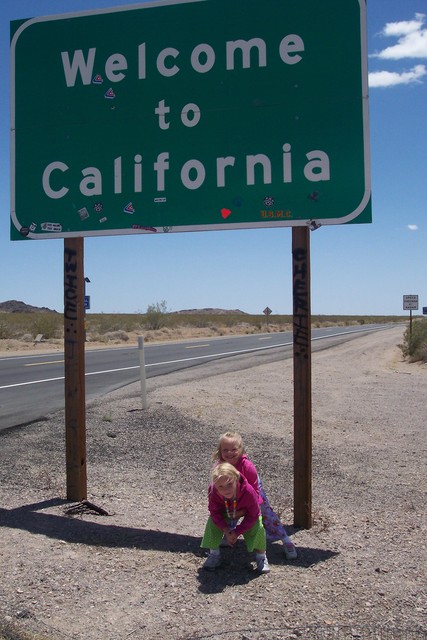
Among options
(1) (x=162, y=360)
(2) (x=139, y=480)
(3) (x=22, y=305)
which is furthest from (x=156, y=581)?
(3) (x=22, y=305)

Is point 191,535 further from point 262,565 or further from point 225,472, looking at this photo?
point 225,472

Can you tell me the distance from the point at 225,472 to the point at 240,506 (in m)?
0.30

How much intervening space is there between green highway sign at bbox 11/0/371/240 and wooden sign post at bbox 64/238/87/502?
0.24 metres

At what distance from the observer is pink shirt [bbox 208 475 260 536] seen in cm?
443

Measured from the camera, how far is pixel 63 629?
3.55 m

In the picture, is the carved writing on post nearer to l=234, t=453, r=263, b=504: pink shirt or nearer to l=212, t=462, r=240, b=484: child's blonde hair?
l=234, t=453, r=263, b=504: pink shirt

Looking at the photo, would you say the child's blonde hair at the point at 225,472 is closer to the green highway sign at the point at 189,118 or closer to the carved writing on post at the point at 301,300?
the carved writing on post at the point at 301,300

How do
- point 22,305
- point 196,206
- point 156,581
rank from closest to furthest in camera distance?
point 156,581, point 196,206, point 22,305

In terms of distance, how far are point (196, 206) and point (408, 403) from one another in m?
8.78

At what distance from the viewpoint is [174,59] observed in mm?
5867

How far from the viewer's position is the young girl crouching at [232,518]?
4371 mm

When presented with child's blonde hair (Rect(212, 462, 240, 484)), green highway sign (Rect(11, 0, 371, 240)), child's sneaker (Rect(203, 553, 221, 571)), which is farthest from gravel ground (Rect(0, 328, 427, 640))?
green highway sign (Rect(11, 0, 371, 240))

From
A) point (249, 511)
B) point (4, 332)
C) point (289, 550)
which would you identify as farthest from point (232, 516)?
point (4, 332)

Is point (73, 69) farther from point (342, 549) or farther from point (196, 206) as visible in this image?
point (342, 549)
